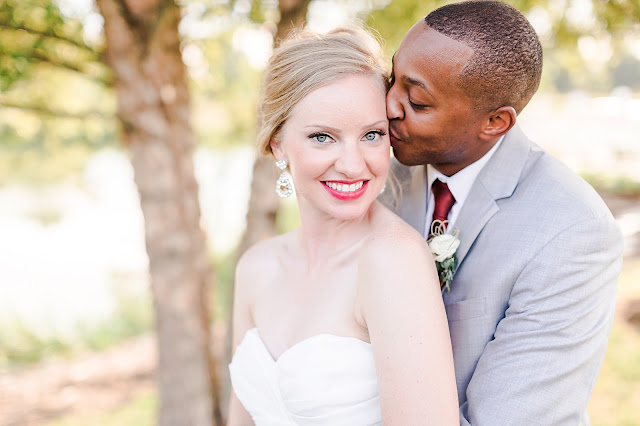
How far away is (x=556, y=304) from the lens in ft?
6.35

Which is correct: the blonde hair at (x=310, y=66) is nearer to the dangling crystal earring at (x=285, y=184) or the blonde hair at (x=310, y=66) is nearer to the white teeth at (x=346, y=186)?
the dangling crystal earring at (x=285, y=184)

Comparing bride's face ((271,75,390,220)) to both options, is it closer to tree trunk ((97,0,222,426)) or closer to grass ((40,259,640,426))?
tree trunk ((97,0,222,426))

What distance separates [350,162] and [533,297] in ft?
2.59

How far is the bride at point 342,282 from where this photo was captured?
5.96 ft

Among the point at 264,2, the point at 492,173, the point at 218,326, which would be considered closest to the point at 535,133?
the point at 218,326

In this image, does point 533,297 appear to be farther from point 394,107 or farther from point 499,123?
point 394,107

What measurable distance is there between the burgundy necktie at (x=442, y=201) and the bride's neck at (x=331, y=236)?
34 centimetres

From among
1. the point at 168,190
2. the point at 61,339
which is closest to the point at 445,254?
the point at 168,190

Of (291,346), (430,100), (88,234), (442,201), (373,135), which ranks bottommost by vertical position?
(291,346)

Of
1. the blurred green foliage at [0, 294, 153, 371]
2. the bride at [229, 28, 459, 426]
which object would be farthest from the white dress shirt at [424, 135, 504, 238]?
the blurred green foliage at [0, 294, 153, 371]

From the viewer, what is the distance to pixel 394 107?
6.97 feet

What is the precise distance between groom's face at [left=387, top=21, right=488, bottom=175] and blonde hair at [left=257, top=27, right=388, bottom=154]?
100 mm

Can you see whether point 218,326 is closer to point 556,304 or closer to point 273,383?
point 273,383

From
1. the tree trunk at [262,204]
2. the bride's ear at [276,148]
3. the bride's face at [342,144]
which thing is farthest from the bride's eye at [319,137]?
the tree trunk at [262,204]
